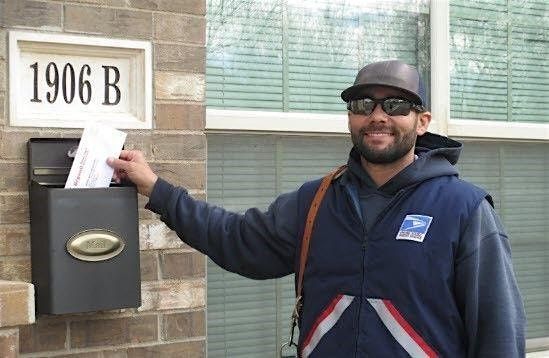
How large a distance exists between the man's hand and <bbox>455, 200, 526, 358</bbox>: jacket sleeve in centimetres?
107

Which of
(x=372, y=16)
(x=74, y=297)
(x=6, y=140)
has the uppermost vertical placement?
(x=372, y=16)

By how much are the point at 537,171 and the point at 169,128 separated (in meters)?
2.31

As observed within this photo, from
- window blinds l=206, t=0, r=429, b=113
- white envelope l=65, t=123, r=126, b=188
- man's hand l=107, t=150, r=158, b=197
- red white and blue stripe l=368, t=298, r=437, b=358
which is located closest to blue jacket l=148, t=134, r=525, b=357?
red white and blue stripe l=368, t=298, r=437, b=358

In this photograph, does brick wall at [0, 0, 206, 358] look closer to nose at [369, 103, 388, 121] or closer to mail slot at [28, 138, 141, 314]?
mail slot at [28, 138, 141, 314]

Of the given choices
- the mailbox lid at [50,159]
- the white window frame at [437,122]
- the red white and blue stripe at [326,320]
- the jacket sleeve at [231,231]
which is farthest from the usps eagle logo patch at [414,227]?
the white window frame at [437,122]

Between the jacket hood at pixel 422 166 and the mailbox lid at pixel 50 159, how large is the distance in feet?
3.23

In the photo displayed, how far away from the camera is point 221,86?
12.5 ft

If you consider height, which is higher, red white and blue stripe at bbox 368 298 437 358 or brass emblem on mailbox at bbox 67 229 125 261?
brass emblem on mailbox at bbox 67 229 125 261

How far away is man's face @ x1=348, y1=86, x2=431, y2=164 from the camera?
2.61 m

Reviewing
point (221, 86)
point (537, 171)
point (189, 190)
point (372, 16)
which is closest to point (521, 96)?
point (537, 171)

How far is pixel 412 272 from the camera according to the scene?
2.46 metres

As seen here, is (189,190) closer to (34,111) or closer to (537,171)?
(34,111)

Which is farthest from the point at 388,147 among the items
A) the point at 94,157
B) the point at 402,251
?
the point at 94,157

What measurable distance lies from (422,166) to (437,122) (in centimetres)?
174
